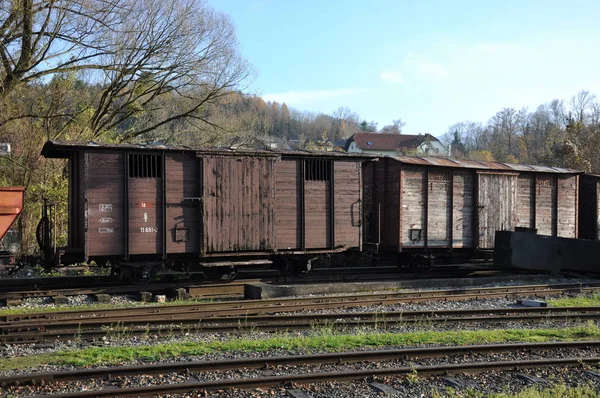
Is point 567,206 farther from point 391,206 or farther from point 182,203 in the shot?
point 182,203

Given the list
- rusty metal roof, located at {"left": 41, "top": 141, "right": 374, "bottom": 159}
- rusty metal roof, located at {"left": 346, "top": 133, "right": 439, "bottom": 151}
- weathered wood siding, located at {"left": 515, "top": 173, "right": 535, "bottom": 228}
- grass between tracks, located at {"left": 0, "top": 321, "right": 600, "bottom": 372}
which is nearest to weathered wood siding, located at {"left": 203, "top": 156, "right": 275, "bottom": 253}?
Result: rusty metal roof, located at {"left": 41, "top": 141, "right": 374, "bottom": 159}

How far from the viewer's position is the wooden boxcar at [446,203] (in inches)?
628

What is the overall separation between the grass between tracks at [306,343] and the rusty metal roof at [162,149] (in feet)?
18.7

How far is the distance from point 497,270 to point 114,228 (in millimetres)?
12696

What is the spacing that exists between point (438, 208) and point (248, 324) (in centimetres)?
913

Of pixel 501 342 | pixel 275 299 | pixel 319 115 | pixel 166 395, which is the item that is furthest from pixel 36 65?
pixel 319 115

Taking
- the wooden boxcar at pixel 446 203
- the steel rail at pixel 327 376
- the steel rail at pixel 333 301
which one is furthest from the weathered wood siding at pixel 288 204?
the steel rail at pixel 327 376

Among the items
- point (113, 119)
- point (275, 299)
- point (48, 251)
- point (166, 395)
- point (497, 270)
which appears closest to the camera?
point (166, 395)

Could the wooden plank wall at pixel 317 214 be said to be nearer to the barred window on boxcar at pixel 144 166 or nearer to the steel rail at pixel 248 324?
the barred window on boxcar at pixel 144 166

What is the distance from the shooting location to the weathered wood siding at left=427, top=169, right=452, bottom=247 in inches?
643

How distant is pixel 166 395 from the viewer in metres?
5.94

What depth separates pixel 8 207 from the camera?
1209 cm

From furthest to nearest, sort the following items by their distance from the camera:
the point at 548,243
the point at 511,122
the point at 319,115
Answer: the point at 319,115
the point at 511,122
the point at 548,243

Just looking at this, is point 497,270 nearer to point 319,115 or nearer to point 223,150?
point 223,150
